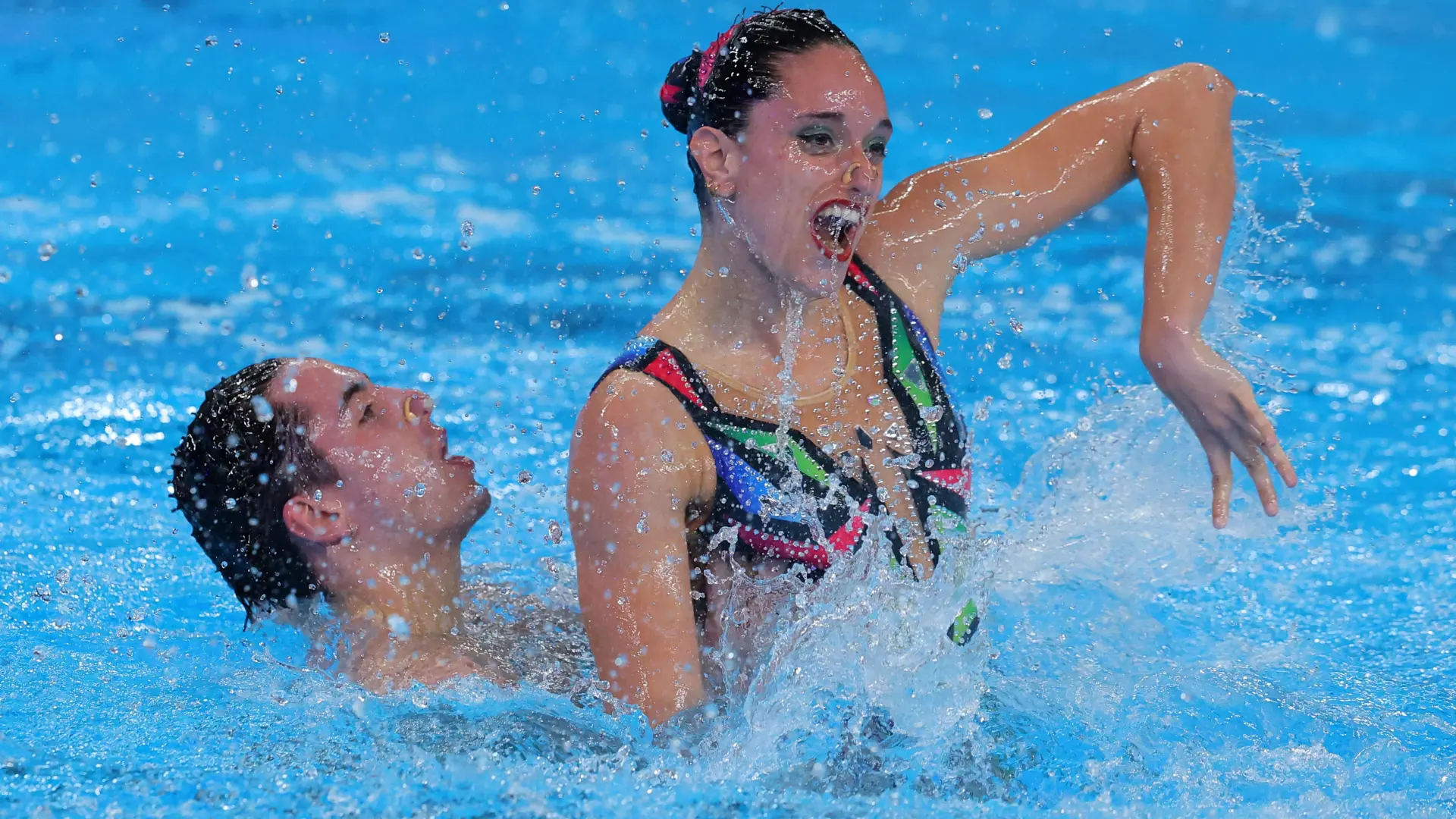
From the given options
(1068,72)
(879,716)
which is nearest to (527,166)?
(1068,72)

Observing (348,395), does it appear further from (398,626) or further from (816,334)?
(816,334)

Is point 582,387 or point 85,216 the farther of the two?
point 85,216

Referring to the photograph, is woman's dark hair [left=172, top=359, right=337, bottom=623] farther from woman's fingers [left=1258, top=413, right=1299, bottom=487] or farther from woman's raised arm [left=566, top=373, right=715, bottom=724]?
woman's fingers [left=1258, top=413, right=1299, bottom=487]

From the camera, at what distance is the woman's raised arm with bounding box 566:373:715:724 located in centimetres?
220

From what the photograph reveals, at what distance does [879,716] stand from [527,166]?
12.8 feet

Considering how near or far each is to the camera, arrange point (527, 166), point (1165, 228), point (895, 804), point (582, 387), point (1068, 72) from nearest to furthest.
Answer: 1. point (895, 804)
2. point (1165, 228)
3. point (582, 387)
4. point (527, 166)
5. point (1068, 72)

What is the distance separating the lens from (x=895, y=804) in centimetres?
231

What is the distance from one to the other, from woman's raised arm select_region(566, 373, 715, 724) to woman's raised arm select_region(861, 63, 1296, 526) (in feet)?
1.97

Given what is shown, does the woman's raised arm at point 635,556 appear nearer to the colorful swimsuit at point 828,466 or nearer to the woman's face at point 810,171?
the colorful swimsuit at point 828,466

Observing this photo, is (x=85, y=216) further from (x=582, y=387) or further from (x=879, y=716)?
(x=879, y=716)

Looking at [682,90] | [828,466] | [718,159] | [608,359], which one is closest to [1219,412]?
[828,466]

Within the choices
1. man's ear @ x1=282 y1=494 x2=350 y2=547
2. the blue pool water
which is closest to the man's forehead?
man's ear @ x1=282 y1=494 x2=350 y2=547

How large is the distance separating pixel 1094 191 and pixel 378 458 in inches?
Result: 52.9

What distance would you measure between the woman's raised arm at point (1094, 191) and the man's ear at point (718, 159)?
0.36 m
